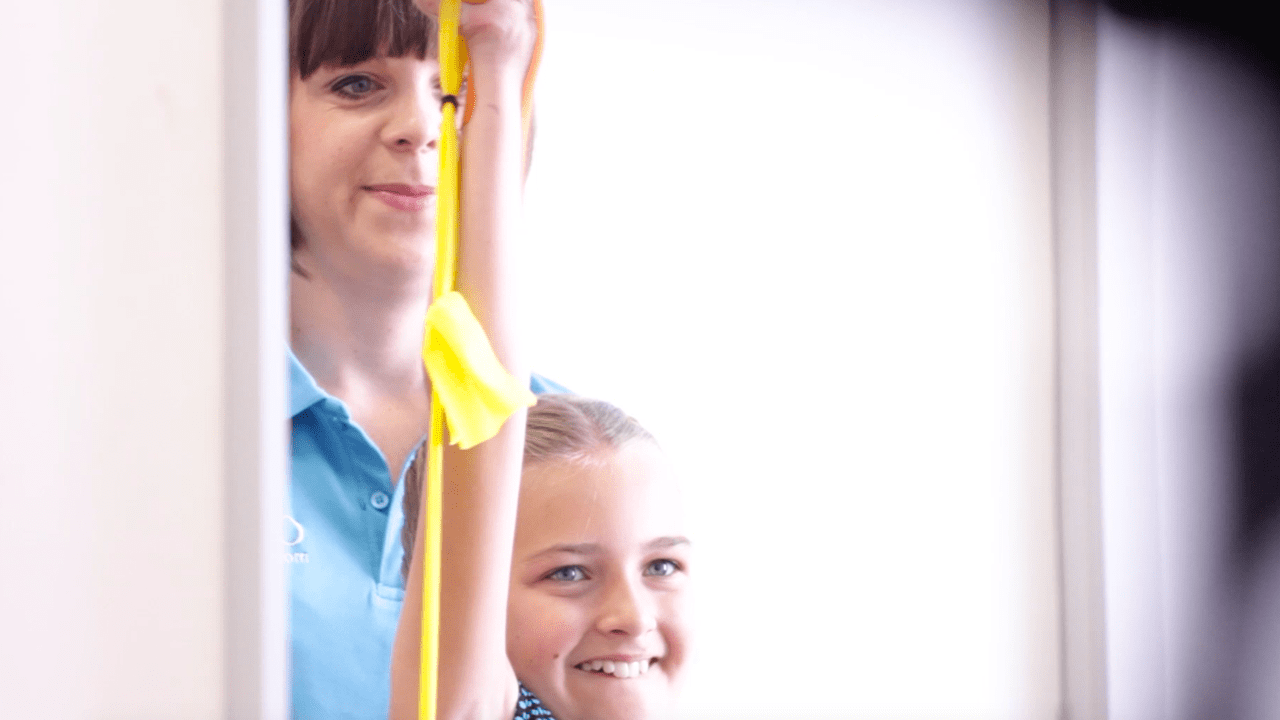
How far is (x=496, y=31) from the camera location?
59cm

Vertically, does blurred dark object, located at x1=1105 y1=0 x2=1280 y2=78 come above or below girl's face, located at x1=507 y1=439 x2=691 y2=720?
above

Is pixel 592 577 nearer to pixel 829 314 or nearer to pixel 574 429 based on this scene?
pixel 574 429

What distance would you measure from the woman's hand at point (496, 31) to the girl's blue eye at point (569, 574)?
0.91ft

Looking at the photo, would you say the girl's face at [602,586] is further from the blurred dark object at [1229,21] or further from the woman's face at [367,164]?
the blurred dark object at [1229,21]

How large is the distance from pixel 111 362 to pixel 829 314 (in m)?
0.42

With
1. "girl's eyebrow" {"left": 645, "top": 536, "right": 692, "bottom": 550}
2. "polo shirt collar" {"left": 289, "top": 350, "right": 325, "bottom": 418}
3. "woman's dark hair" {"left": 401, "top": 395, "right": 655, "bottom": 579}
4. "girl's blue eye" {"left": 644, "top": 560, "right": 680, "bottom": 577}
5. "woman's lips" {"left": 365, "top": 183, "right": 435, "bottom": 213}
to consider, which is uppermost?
"woman's lips" {"left": 365, "top": 183, "right": 435, "bottom": 213}

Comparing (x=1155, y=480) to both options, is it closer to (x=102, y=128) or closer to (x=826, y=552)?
(x=826, y=552)

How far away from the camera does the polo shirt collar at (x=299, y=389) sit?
57cm

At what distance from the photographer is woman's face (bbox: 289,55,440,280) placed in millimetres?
565

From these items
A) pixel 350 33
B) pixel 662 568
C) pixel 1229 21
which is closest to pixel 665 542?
pixel 662 568

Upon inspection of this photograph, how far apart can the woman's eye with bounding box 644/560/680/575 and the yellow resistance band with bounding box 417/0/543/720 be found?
0.42 feet

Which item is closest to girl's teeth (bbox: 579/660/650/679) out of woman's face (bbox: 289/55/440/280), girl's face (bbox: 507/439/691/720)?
girl's face (bbox: 507/439/691/720)

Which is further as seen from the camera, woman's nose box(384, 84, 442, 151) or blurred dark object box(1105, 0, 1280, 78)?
blurred dark object box(1105, 0, 1280, 78)

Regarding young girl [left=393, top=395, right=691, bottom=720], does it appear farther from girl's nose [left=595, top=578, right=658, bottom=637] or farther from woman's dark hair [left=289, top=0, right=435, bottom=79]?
woman's dark hair [left=289, top=0, right=435, bottom=79]
